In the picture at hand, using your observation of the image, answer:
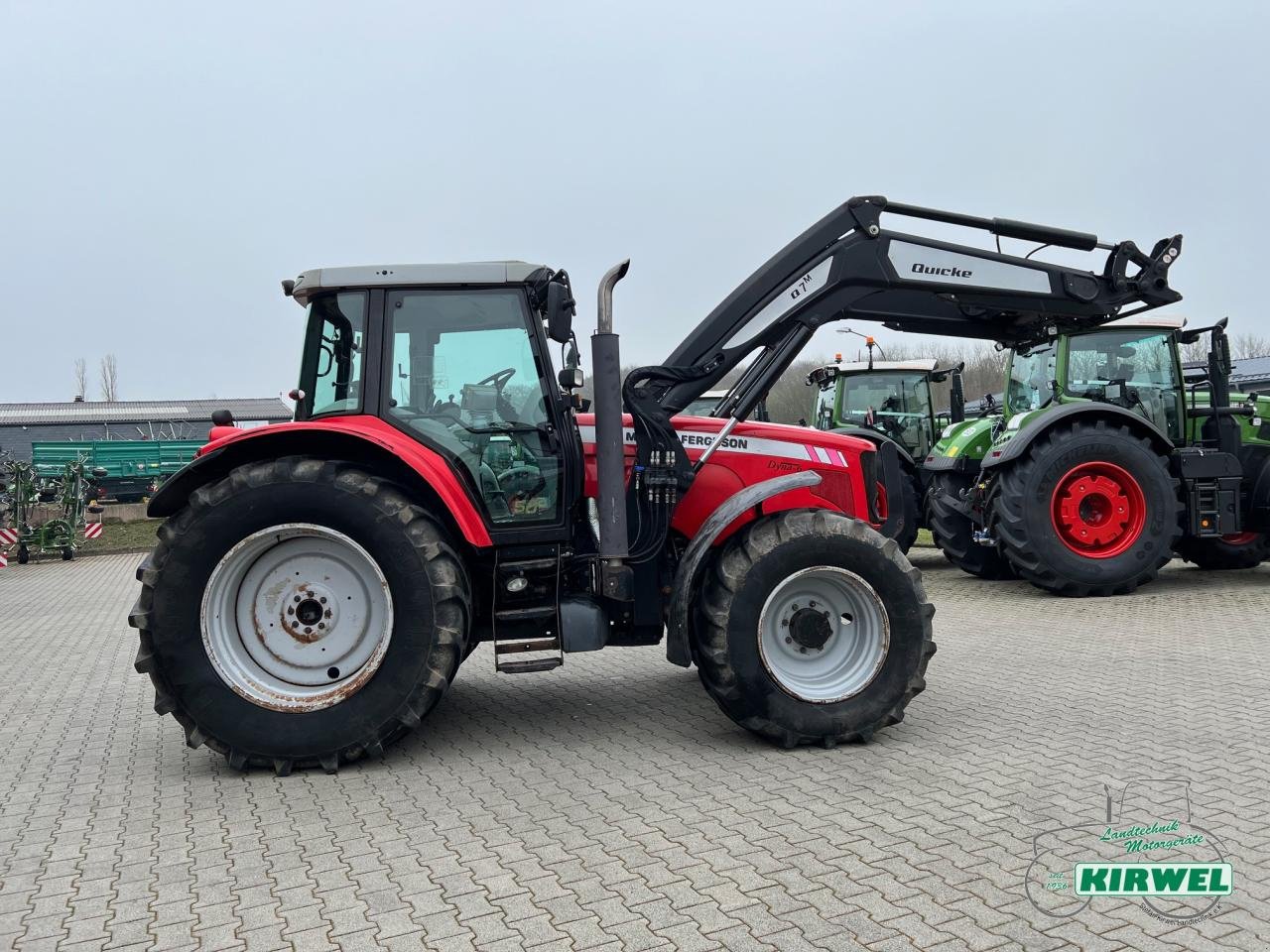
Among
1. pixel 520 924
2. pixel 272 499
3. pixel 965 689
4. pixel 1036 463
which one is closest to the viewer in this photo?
pixel 520 924

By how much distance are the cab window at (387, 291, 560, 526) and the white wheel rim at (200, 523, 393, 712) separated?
0.71 m

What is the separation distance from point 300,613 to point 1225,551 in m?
9.75

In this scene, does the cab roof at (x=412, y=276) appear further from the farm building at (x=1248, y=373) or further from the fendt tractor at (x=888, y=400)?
the fendt tractor at (x=888, y=400)

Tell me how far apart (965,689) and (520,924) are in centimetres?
364

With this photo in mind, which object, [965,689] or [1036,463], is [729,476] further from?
[1036,463]

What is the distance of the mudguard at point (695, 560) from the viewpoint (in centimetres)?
479

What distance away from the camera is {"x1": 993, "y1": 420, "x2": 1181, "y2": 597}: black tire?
359 inches

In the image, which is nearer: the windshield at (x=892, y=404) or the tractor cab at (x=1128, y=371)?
the tractor cab at (x=1128, y=371)

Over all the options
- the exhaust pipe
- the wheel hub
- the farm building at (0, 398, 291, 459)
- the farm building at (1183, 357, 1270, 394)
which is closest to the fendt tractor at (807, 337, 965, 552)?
the farm building at (1183, 357, 1270, 394)

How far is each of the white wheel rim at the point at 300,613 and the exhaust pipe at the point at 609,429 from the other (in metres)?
1.11

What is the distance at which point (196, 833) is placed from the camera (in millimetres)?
3992

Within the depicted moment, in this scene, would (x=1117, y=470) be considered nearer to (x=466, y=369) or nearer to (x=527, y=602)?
(x=527, y=602)

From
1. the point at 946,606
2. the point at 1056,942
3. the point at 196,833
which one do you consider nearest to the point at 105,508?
the point at 946,606

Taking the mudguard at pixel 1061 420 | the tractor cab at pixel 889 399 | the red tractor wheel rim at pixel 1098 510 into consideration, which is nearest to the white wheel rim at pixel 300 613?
the mudguard at pixel 1061 420
